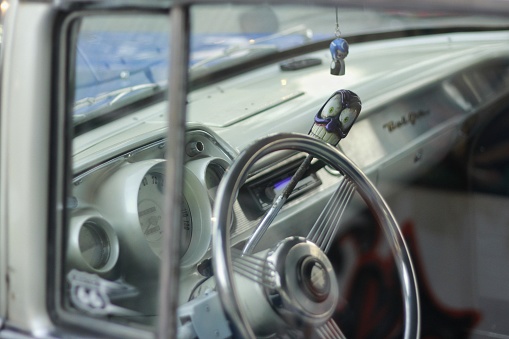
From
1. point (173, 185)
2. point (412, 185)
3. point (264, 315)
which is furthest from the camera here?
point (412, 185)

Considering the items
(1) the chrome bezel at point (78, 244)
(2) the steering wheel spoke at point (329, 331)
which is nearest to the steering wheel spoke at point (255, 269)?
(2) the steering wheel spoke at point (329, 331)

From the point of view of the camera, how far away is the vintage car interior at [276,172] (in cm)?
134

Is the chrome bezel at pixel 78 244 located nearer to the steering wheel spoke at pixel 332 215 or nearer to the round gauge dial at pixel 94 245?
the round gauge dial at pixel 94 245

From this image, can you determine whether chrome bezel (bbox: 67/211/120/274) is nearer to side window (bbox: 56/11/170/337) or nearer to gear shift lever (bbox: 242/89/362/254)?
side window (bbox: 56/11/170/337)

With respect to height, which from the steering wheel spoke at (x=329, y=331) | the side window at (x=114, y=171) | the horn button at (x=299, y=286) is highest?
the side window at (x=114, y=171)

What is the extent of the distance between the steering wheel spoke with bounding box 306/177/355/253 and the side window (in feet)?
1.22

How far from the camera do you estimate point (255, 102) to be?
103 inches

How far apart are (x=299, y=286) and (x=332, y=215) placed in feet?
1.25

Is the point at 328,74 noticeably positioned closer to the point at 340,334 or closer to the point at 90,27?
the point at 340,334

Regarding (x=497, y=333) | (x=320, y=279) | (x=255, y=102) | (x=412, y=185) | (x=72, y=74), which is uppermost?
(x=72, y=74)

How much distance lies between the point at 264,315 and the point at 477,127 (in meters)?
1.77

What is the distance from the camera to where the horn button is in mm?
1523

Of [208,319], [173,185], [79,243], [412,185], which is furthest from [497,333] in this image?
[173,185]

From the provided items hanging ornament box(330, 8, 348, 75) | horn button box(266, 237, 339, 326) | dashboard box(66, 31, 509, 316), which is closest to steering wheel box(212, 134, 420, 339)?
horn button box(266, 237, 339, 326)
